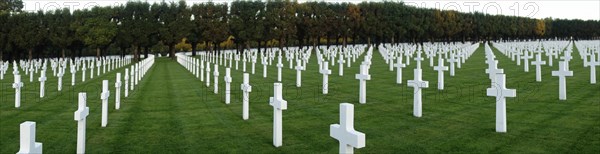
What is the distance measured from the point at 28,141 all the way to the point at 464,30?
81044 mm

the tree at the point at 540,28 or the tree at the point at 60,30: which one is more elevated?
the tree at the point at 540,28

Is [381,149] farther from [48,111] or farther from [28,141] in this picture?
[48,111]

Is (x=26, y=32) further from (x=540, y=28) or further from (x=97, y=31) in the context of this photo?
(x=540, y=28)

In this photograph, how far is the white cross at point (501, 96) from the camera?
7.22m

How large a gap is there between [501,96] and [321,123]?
302 centimetres

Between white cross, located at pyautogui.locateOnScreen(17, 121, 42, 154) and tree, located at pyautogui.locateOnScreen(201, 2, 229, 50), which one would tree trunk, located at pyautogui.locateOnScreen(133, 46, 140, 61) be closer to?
tree, located at pyautogui.locateOnScreen(201, 2, 229, 50)

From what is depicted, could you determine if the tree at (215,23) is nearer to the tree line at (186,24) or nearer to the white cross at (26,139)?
the tree line at (186,24)

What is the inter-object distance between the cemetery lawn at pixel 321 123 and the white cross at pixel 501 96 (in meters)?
0.15

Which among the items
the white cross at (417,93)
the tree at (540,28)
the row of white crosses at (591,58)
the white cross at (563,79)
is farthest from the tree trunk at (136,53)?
the tree at (540,28)

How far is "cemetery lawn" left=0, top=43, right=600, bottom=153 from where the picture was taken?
654 cm

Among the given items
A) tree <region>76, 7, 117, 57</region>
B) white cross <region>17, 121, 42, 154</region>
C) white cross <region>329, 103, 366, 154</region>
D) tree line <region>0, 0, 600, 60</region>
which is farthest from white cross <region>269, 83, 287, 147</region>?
tree <region>76, 7, 117, 57</region>

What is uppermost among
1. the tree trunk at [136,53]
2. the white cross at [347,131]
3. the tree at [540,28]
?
the tree at [540,28]

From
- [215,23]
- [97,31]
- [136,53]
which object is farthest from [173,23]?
[97,31]

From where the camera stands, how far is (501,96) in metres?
7.41
